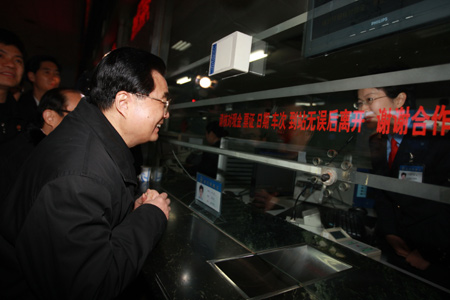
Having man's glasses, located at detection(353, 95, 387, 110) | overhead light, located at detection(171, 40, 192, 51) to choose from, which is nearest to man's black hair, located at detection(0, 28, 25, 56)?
overhead light, located at detection(171, 40, 192, 51)

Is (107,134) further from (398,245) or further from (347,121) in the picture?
(398,245)

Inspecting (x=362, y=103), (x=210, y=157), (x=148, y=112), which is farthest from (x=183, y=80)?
(x=362, y=103)

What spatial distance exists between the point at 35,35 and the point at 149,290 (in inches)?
312

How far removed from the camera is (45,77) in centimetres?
271

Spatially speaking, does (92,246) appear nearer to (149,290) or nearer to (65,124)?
(149,290)

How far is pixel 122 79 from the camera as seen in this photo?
37.2 inches

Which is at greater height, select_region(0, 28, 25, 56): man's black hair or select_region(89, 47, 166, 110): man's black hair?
select_region(0, 28, 25, 56): man's black hair

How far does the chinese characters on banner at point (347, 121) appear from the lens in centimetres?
77

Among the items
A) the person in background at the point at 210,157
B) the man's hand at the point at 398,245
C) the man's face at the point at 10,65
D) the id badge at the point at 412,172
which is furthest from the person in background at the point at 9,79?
the man's hand at the point at 398,245

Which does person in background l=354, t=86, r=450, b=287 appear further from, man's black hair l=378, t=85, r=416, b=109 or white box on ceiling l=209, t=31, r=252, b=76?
white box on ceiling l=209, t=31, r=252, b=76

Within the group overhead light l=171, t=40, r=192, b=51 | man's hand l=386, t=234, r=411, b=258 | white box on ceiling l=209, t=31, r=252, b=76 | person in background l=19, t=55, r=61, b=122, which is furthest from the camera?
overhead light l=171, t=40, r=192, b=51

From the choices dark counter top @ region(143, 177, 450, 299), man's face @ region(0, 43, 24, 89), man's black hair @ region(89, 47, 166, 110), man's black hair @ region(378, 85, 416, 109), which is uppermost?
man's face @ region(0, 43, 24, 89)

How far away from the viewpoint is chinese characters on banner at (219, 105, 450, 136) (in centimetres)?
77

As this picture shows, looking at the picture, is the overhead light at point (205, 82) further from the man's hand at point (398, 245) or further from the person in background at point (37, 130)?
the man's hand at point (398, 245)
